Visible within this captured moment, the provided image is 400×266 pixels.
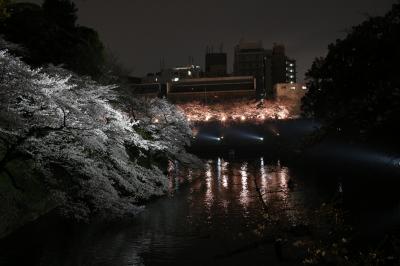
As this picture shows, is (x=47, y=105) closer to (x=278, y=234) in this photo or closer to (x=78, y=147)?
(x=78, y=147)

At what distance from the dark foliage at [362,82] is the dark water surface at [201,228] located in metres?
5.55

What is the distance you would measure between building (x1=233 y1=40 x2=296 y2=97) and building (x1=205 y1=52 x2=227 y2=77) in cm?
370

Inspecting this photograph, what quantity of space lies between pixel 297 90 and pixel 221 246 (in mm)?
67886

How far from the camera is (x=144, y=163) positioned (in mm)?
27344

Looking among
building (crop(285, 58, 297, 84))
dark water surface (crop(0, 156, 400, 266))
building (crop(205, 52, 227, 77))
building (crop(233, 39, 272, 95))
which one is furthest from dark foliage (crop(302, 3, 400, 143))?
building (crop(285, 58, 297, 84))

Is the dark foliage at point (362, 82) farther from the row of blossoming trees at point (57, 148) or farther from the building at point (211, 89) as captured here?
the building at point (211, 89)

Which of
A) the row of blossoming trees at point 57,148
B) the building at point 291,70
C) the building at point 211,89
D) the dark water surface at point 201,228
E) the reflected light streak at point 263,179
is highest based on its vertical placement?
the building at point 291,70

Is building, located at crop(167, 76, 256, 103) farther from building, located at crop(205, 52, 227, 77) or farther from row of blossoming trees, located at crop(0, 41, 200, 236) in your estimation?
row of blossoming trees, located at crop(0, 41, 200, 236)

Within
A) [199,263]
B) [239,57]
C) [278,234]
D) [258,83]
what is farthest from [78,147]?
[239,57]

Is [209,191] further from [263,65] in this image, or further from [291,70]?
[291,70]

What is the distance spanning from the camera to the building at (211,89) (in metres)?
86.5

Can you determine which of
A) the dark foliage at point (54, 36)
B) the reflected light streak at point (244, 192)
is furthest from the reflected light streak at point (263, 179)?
the dark foliage at point (54, 36)

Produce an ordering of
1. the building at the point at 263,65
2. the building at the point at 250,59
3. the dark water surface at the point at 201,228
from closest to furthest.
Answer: the dark water surface at the point at 201,228 → the building at the point at 263,65 → the building at the point at 250,59

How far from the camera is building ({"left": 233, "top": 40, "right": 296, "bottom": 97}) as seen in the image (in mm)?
92125
